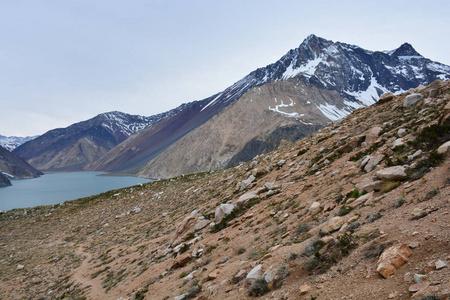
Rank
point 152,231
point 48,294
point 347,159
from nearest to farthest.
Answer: point 347,159, point 48,294, point 152,231

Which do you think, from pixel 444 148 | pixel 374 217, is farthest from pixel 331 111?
pixel 374 217

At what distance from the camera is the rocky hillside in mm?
5529

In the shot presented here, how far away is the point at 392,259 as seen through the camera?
5285mm

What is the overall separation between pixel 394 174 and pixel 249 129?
5921 inches

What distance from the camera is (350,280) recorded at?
18.3 feet

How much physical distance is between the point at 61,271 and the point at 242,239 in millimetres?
16405

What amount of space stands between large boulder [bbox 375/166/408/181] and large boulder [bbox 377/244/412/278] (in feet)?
13.7

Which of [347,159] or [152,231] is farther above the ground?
[347,159]

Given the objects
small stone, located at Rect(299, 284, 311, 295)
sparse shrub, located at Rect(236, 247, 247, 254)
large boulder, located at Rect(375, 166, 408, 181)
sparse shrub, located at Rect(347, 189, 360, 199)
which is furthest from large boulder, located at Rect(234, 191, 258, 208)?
small stone, located at Rect(299, 284, 311, 295)

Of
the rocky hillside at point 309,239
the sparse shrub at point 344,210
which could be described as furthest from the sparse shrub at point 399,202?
the sparse shrub at point 344,210

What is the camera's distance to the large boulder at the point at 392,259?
5156 mm

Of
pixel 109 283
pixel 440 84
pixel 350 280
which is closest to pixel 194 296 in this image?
pixel 350 280

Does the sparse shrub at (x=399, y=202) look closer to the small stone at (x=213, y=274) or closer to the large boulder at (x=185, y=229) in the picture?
the small stone at (x=213, y=274)

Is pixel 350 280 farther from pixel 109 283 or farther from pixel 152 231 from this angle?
pixel 152 231
